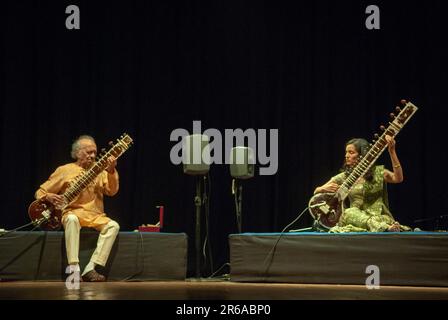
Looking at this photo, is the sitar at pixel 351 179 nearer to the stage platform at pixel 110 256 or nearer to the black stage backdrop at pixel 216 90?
the black stage backdrop at pixel 216 90

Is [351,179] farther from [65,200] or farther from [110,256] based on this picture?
[65,200]

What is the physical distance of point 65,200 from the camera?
15.6 ft

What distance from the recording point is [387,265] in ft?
13.8

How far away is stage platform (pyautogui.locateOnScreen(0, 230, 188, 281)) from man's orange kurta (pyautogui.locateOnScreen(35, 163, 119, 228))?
4.8 inches

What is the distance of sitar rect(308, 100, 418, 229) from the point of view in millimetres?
4629

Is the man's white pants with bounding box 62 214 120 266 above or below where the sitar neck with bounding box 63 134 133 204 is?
below

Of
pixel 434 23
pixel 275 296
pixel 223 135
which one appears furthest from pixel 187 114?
pixel 275 296

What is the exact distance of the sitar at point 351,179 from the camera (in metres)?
4.63

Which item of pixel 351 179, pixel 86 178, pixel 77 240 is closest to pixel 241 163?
pixel 351 179

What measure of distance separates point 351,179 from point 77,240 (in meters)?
2.16

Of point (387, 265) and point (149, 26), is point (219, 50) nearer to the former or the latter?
point (149, 26)

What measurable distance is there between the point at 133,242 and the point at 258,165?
62.4 inches

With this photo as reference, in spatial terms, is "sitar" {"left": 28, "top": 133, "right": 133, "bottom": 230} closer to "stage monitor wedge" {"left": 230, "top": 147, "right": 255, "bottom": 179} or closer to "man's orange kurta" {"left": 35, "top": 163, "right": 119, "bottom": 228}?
"man's orange kurta" {"left": 35, "top": 163, "right": 119, "bottom": 228}

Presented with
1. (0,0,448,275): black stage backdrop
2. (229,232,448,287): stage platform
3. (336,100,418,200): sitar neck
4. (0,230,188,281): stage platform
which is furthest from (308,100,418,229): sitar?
(0,230,188,281): stage platform
